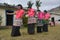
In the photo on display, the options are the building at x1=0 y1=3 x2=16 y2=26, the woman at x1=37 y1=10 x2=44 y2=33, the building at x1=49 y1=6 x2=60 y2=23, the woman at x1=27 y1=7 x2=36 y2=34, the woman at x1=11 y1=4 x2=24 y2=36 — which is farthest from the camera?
the building at x1=49 y1=6 x2=60 y2=23

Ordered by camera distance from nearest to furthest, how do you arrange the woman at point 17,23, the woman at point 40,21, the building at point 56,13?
the woman at point 17,23, the woman at point 40,21, the building at point 56,13

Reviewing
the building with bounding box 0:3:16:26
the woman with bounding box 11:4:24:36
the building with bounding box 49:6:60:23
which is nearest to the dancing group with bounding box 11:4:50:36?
the woman with bounding box 11:4:24:36

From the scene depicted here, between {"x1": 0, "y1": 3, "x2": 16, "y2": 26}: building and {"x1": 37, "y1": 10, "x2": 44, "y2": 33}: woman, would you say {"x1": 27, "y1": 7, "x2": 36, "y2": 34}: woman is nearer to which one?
{"x1": 37, "y1": 10, "x2": 44, "y2": 33}: woman

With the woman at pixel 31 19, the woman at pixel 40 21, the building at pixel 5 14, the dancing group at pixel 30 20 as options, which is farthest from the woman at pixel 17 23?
the building at pixel 5 14

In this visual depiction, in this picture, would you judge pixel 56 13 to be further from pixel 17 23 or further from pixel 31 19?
pixel 17 23

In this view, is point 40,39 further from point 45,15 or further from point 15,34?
point 45,15

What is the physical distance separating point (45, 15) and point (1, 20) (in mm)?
10595

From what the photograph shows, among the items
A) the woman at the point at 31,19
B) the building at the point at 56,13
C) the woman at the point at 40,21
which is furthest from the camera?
the building at the point at 56,13

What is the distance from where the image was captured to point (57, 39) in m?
11.8

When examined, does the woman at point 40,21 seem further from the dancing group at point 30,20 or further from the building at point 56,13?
the building at point 56,13

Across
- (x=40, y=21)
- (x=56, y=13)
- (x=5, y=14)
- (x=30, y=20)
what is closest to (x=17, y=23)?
(x=30, y=20)

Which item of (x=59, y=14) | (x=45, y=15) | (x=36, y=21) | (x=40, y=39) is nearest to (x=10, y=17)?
(x=45, y=15)

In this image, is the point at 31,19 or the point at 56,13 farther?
the point at 56,13

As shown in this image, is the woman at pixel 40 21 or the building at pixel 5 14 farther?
the building at pixel 5 14
